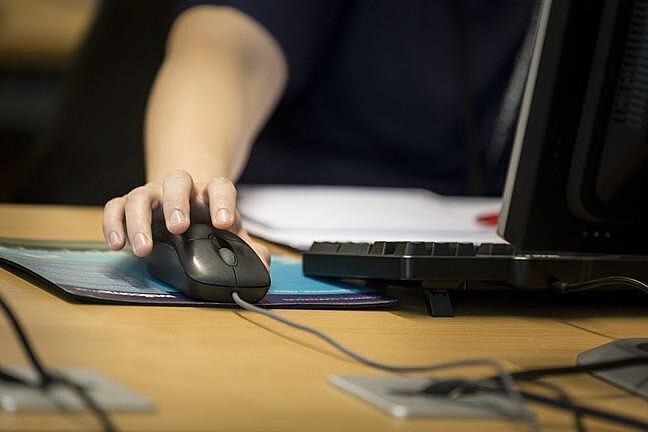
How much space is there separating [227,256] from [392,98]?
823mm

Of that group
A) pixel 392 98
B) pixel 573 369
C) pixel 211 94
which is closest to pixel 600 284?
pixel 573 369

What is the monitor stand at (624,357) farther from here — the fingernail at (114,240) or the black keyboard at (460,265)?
the fingernail at (114,240)

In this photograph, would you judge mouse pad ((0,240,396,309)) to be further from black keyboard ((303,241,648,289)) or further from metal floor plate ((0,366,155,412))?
metal floor plate ((0,366,155,412))

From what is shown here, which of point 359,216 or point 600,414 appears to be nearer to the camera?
point 600,414

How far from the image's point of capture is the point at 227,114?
1198 mm

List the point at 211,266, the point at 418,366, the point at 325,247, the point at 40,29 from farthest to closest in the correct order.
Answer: the point at 40,29, the point at 325,247, the point at 211,266, the point at 418,366

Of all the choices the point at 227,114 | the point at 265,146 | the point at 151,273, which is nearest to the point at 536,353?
the point at 151,273

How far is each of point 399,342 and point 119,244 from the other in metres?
0.21

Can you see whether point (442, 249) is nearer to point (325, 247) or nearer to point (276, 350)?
point (325, 247)

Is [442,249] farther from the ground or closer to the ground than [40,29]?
closer to the ground

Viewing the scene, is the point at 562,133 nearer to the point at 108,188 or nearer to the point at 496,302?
the point at 496,302

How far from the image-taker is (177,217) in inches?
30.4

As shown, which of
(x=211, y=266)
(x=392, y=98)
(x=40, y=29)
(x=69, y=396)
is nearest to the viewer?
(x=69, y=396)

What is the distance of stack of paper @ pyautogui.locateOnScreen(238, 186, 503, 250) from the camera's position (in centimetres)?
103
